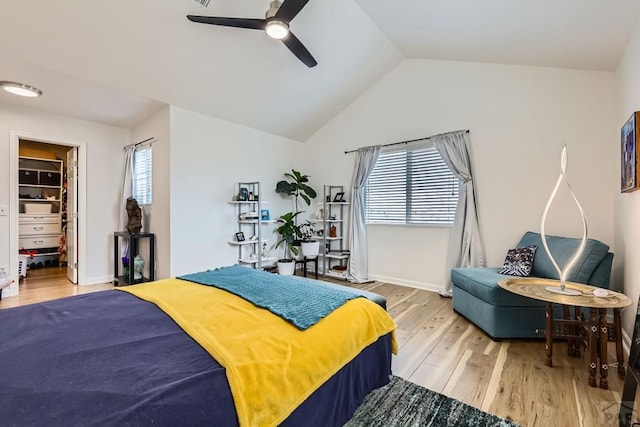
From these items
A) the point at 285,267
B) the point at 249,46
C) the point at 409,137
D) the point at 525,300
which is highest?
the point at 249,46

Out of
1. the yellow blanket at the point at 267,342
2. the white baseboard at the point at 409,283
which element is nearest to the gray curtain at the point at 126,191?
the yellow blanket at the point at 267,342

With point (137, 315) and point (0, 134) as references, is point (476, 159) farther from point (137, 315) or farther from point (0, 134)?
point (0, 134)

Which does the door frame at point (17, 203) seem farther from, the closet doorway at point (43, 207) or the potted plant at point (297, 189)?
the potted plant at point (297, 189)

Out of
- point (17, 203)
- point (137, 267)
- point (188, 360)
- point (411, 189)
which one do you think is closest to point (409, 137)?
point (411, 189)

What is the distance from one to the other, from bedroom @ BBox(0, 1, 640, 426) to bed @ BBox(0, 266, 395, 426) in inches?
88.2

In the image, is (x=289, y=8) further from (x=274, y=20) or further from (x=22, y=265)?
(x=22, y=265)

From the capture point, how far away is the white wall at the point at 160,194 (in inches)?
146

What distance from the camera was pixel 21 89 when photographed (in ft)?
10.1

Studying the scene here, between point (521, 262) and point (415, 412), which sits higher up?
point (521, 262)

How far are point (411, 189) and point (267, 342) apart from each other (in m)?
3.60

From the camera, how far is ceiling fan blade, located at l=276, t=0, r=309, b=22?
1.99 m

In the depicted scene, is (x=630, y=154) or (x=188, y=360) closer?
(x=188, y=360)

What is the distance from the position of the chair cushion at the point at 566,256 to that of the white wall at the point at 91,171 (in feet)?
18.7

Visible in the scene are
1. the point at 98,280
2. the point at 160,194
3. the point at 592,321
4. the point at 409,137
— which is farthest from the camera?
the point at 98,280
